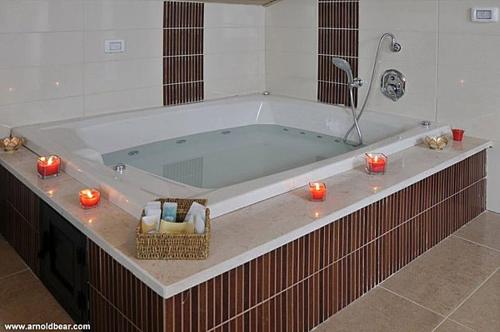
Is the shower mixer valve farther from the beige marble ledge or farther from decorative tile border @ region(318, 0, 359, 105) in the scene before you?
the beige marble ledge

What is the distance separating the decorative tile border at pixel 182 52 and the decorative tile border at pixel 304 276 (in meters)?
1.82

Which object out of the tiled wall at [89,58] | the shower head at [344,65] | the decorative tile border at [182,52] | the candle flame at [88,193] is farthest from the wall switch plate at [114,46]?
the candle flame at [88,193]

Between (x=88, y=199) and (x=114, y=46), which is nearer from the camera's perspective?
(x=88, y=199)

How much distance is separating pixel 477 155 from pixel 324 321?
1.48 metres

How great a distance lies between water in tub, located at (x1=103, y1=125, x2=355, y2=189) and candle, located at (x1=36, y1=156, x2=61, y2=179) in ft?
2.27

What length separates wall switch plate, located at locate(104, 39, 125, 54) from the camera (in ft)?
10.5

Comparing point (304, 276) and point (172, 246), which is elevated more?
point (172, 246)

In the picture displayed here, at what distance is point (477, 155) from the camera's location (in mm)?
2914

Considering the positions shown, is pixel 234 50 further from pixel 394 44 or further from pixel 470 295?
pixel 470 295

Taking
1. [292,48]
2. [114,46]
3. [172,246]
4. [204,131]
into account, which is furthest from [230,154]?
[172,246]

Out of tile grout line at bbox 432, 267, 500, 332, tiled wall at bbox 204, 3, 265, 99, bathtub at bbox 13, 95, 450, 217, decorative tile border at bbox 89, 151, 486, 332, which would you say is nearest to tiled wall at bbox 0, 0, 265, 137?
tiled wall at bbox 204, 3, 265, 99

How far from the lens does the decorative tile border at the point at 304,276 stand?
1.55 m

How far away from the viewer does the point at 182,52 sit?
11.7ft

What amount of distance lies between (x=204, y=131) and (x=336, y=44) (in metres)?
1.07
